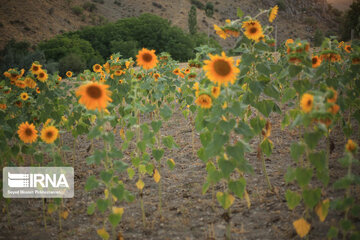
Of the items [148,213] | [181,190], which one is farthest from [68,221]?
[181,190]

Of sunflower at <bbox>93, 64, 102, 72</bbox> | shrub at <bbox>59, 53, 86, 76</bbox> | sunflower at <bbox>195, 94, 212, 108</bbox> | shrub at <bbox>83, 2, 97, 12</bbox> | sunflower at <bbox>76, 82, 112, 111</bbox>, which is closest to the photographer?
sunflower at <bbox>76, 82, 112, 111</bbox>

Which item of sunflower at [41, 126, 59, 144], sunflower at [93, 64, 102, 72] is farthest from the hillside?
sunflower at [41, 126, 59, 144]

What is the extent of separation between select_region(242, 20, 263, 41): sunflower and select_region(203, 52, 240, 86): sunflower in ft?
1.73

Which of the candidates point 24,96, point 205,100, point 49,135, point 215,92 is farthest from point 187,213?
point 24,96

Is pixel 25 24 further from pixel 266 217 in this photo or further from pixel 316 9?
pixel 316 9

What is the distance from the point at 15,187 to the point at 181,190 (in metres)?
2.00

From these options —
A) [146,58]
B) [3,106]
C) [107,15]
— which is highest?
[107,15]

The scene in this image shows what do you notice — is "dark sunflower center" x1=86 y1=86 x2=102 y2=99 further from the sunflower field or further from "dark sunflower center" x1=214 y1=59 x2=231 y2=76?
"dark sunflower center" x1=214 y1=59 x2=231 y2=76

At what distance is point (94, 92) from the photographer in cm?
223

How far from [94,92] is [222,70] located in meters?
1.04

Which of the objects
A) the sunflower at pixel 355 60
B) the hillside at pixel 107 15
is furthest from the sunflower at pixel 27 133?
the hillside at pixel 107 15

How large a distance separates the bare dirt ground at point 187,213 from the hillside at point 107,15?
38.2 m

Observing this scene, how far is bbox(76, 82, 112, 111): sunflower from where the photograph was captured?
7.27 ft

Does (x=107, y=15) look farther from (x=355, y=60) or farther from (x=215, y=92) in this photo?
(x=215, y=92)
